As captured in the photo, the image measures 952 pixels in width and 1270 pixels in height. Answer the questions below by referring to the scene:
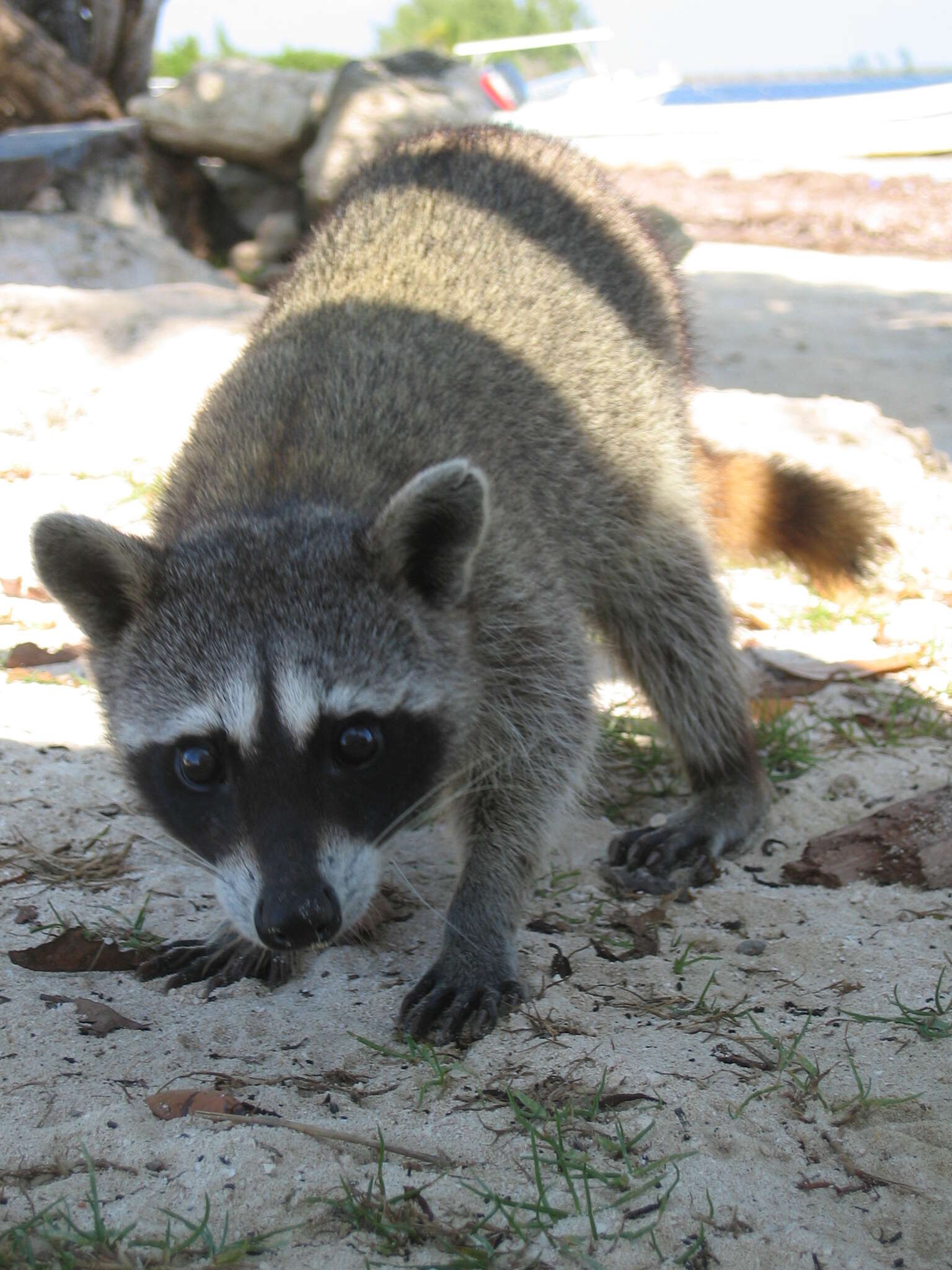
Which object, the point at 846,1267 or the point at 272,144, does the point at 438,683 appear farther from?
the point at 272,144

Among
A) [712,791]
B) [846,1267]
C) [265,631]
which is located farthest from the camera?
[712,791]

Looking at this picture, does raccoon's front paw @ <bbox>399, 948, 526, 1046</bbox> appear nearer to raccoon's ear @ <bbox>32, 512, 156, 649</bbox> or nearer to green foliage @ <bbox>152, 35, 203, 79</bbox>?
raccoon's ear @ <bbox>32, 512, 156, 649</bbox>

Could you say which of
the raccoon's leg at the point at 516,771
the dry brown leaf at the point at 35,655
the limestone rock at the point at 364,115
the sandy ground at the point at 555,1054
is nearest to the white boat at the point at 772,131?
the limestone rock at the point at 364,115

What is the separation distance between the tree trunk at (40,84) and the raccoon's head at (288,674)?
8.41 meters

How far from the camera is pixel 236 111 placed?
401 inches

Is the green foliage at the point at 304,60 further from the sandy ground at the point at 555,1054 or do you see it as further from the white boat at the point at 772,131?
the sandy ground at the point at 555,1054

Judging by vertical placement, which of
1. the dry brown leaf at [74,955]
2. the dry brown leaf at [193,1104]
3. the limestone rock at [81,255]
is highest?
the dry brown leaf at [193,1104]

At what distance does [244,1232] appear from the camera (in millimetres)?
1787

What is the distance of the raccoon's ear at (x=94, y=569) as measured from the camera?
2529mm

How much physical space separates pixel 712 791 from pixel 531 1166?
6.01 feet

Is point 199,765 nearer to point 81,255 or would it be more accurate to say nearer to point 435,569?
point 435,569

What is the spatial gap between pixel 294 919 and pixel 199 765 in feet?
1.32

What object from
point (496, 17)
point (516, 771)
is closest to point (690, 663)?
point (516, 771)

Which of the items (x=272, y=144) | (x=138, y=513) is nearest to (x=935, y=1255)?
(x=138, y=513)
